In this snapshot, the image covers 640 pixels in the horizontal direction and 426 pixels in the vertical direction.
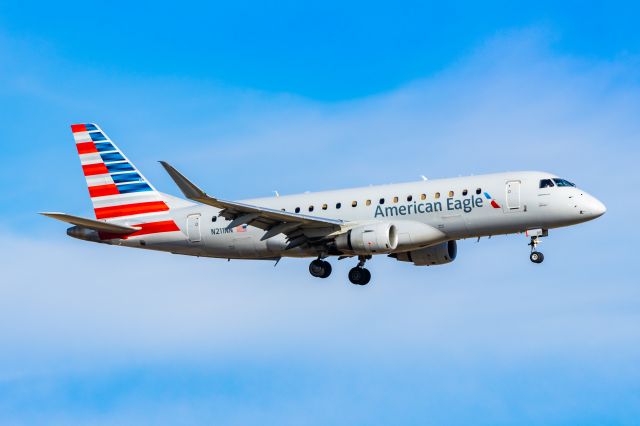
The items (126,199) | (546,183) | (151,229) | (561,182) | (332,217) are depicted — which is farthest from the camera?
(126,199)

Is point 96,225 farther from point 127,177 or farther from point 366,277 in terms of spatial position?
point 366,277

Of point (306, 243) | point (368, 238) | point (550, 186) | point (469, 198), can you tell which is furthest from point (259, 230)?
point (550, 186)

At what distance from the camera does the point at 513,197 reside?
4597 centimetres

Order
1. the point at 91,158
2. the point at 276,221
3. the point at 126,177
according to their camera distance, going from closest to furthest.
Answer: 1. the point at 276,221
2. the point at 126,177
3. the point at 91,158

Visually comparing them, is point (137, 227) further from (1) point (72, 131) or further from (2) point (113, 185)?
(1) point (72, 131)

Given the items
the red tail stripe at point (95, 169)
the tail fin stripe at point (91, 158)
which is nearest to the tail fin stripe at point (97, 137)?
the tail fin stripe at point (91, 158)

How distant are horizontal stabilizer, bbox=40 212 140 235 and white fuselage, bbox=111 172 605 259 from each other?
3.51 meters

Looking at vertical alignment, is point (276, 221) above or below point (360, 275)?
above

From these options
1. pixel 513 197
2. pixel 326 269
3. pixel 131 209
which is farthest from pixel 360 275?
pixel 131 209

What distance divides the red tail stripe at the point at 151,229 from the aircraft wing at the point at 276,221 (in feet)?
18.3

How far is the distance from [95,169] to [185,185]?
13918 mm

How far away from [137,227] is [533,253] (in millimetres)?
18649

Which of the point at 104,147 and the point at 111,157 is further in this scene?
the point at 104,147

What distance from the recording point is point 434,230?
46875 millimetres
